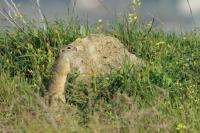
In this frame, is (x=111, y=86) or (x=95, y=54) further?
(x=95, y=54)

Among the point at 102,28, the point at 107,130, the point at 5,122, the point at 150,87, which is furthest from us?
the point at 102,28

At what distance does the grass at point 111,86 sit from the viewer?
17.3 ft

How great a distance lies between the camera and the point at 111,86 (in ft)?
23.6

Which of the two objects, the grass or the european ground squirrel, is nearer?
the grass

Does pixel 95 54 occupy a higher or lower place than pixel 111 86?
higher

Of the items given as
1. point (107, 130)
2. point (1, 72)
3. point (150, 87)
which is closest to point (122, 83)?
point (150, 87)

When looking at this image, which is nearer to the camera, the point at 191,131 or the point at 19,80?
the point at 191,131

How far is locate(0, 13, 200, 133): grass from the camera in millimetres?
5262

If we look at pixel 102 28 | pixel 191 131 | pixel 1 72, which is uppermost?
pixel 102 28

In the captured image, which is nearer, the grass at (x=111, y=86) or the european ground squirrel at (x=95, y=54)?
the grass at (x=111, y=86)

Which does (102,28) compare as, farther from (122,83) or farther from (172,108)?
(172,108)

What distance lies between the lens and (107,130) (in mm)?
4945

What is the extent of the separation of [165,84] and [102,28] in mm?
1899

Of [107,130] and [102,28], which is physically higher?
[102,28]
